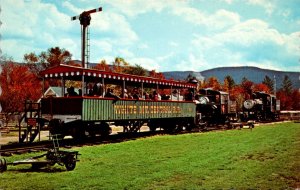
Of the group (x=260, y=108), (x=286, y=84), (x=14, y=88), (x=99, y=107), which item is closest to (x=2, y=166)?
(x=99, y=107)

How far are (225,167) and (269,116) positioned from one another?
38.0 meters

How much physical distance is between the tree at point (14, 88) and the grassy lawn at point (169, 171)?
906 inches

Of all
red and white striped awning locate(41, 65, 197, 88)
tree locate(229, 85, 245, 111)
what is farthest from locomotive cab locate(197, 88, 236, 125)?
tree locate(229, 85, 245, 111)

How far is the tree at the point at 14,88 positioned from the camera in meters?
34.7

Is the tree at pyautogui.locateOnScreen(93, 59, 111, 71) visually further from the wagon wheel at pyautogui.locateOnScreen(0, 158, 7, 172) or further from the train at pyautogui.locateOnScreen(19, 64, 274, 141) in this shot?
the wagon wheel at pyautogui.locateOnScreen(0, 158, 7, 172)

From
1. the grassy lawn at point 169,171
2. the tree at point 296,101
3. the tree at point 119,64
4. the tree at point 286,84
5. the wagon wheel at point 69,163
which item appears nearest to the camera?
the grassy lawn at point 169,171

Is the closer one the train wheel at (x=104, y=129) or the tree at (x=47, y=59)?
the train wheel at (x=104, y=129)

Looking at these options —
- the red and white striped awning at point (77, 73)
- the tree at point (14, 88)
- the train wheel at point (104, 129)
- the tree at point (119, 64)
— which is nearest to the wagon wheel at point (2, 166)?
the red and white striped awning at point (77, 73)

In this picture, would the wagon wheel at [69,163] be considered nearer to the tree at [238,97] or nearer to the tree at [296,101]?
the tree at [238,97]

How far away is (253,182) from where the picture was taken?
8727mm

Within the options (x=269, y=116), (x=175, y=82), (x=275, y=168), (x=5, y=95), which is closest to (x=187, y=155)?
(x=275, y=168)

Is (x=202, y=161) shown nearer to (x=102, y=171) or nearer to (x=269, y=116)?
(x=102, y=171)

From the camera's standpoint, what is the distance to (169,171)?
1009 centimetres

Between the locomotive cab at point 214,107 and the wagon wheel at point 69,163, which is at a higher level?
the locomotive cab at point 214,107
